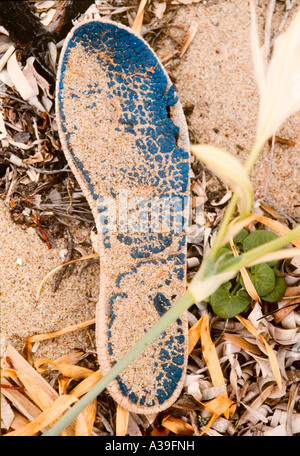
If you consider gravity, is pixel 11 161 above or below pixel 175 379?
above

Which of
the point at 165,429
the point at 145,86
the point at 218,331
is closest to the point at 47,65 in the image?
the point at 145,86

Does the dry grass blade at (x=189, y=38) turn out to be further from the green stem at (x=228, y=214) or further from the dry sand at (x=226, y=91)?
the green stem at (x=228, y=214)

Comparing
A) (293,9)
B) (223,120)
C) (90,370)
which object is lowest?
(90,370)

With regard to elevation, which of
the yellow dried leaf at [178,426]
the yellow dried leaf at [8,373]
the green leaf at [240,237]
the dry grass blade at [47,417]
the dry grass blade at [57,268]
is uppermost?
the dry grass blade at [57,268]

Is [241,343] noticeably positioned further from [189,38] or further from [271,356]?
[189,38]

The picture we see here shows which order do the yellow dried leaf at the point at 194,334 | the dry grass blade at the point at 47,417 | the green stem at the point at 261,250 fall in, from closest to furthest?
the green stem at the point at 261,250 → the dry grass blade at the point at 47,417 → the yellow dried leaf at the point at 194,334

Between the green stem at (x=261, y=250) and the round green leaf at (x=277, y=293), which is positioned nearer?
the green stem at (x=261, y=250)

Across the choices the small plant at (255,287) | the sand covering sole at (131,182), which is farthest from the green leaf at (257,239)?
the sand covering sole at (131,182)
